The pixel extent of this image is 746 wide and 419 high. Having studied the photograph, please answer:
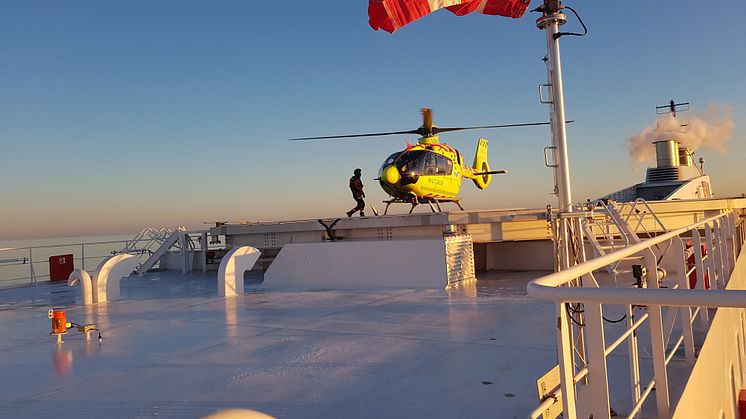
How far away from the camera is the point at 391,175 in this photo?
16.7 m

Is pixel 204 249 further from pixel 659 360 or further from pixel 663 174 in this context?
pixel 663 174

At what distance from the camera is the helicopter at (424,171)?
16.8 m

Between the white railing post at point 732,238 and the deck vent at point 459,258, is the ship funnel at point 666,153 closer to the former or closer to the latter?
the deck vent at point 459,258

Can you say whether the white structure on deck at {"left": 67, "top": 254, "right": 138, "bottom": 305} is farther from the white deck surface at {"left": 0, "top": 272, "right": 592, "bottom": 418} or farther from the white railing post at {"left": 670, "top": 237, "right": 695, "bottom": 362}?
the white railing post at {"left": 670, "top": 237, "right": 695, "bottom": 362}

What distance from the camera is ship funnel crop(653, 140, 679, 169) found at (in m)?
23.9

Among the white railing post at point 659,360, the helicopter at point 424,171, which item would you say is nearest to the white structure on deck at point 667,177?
the helicopter at point 424,171

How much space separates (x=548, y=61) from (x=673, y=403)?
10.7ft

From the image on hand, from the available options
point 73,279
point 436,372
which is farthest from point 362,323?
point 73,279

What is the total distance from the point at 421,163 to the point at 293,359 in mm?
11816

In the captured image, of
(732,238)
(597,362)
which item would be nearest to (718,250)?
(732,238)

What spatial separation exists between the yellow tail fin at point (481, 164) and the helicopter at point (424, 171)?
4079 mm

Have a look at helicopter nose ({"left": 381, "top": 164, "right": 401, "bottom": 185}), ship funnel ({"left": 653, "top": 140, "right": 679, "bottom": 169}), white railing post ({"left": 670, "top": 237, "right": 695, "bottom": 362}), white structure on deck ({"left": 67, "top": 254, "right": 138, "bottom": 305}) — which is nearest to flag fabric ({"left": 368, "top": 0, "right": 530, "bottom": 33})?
white railing post ({"left": 670, "top": 237, "right": 695, "bottom": 362})

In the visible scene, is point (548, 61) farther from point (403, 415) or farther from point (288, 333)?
point (288, 333)

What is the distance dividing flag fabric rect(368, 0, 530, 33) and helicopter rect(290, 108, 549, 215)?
31.4 feet
